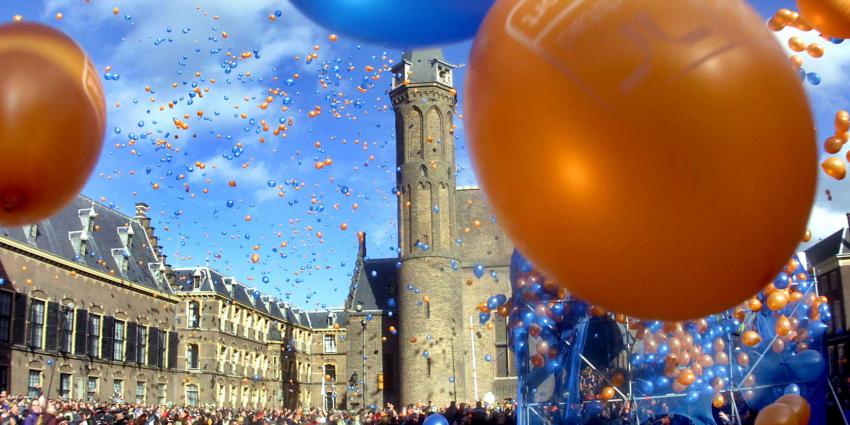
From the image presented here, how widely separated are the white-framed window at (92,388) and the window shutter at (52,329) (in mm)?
2741

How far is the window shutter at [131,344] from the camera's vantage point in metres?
34.5

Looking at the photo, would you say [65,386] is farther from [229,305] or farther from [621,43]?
[621,43]

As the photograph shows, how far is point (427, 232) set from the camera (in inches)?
1545

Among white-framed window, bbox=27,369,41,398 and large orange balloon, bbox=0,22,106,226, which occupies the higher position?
large orange balloon, bbox=0,22,106,226

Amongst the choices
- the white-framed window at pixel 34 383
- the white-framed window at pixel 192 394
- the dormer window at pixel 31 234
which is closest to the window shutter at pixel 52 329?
the white-framed window at pixel 34 383

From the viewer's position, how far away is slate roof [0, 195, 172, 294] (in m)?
30.4

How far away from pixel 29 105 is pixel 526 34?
2.73m

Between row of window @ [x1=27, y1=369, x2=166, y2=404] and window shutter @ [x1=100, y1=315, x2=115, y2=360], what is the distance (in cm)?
114

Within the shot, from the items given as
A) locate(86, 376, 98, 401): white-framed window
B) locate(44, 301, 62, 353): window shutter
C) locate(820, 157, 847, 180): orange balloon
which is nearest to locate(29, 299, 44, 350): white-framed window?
locate(44, 301, 62, 353): window shutter

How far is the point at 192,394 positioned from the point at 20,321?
1770 cm

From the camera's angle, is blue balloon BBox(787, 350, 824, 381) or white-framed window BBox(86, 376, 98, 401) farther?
white-framed window BBox(86, 376, 98, 401)

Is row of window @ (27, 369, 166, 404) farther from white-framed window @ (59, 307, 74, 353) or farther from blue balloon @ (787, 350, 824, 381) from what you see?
blue balloon @ (787, 350, 824, 381)

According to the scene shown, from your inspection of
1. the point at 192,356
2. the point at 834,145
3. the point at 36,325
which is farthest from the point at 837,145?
the point at 192,356

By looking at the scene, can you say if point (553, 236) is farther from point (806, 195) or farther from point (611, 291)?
point (806, 195)
